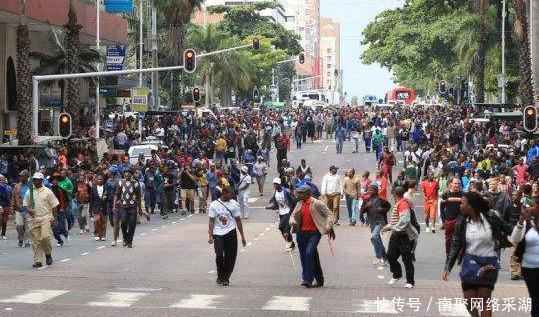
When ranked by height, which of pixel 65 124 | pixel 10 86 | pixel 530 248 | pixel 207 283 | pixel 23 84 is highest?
pixel 10 86

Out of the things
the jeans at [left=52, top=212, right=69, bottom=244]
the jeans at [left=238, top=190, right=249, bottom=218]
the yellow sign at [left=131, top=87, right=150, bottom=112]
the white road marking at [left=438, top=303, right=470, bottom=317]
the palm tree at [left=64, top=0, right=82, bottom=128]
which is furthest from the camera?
the yellow sign at [left=131, top=87, right=150, bottom=112]

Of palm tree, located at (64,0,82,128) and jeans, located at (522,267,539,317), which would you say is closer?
jeans, located at (522,267,539,317)

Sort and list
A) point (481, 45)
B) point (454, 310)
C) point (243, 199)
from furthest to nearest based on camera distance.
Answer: point (481, 45) < point (243, 199) < point (454, 310)

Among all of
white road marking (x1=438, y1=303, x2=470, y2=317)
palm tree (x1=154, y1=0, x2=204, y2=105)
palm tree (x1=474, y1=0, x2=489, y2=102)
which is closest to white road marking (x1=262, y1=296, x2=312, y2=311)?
white road marking (x1=438, y1=303, x2=470, y2=317)

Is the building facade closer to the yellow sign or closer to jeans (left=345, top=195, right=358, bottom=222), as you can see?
the yellow sign

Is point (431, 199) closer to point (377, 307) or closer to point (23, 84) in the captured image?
point (377, 307)

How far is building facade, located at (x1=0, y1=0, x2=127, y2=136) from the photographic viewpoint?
4794 centimetres

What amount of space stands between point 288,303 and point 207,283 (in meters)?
3.02

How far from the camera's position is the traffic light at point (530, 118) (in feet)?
115

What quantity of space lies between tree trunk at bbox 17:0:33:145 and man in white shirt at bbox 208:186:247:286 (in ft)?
70.1

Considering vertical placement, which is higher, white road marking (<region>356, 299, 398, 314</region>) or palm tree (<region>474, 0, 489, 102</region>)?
palm tree (<region>474, 0, 489, 102</region>)

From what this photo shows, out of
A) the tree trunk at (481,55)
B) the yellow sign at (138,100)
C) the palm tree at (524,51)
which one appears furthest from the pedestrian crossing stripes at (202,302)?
the tree trunk at (481,55)

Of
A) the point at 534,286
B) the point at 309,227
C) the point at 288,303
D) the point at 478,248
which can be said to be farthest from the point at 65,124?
the point at 534,286

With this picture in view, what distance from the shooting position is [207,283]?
63.0 feet
